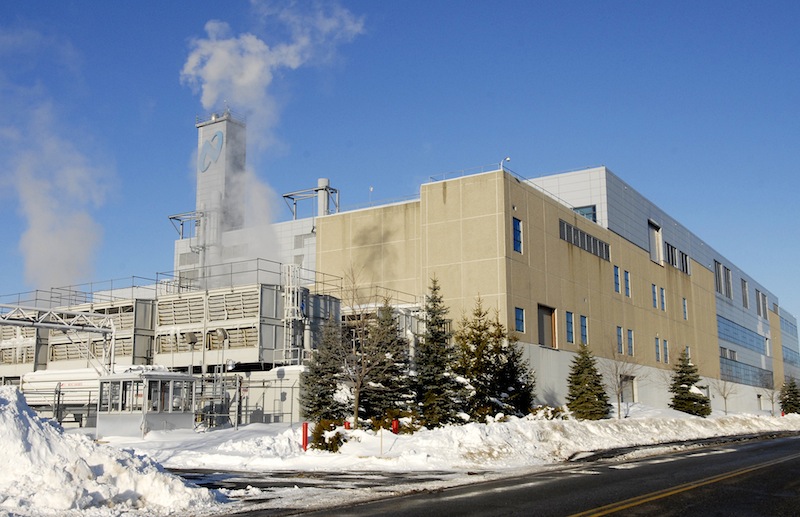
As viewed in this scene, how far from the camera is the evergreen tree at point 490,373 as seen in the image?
38281mm

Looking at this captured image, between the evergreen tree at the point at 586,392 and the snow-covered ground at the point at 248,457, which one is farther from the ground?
the evergreen tree at the point at 586,392

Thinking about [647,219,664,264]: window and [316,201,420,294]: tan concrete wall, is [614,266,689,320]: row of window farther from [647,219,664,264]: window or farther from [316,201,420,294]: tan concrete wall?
[316,201,420,294]: tan concrete wall

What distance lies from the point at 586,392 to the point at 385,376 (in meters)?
20.2

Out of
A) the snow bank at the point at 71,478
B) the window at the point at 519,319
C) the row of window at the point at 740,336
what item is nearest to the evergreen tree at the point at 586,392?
the window at the point at 519,319

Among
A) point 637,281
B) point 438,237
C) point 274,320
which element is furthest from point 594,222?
point 274,320

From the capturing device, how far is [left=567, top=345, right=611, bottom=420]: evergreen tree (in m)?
49.6

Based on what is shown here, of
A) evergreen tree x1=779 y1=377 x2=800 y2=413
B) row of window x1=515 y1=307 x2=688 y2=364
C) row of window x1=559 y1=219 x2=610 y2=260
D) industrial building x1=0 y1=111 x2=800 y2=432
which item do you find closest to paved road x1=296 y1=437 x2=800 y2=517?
industrial building x1=0 y1=111 x2=800 y2=432

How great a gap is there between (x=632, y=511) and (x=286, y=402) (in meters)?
30.6

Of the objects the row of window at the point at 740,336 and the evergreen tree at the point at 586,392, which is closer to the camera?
the evergreen tree at the point at 586,392

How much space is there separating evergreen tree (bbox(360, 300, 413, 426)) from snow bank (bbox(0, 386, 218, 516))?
20.3m

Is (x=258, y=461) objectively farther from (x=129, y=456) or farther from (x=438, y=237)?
(x=438, y=237)

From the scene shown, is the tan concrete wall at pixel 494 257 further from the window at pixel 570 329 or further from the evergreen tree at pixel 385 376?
the evergreen tree at pixel 385 376

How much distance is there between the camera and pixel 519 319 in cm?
4888

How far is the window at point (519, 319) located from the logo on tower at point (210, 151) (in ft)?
169
